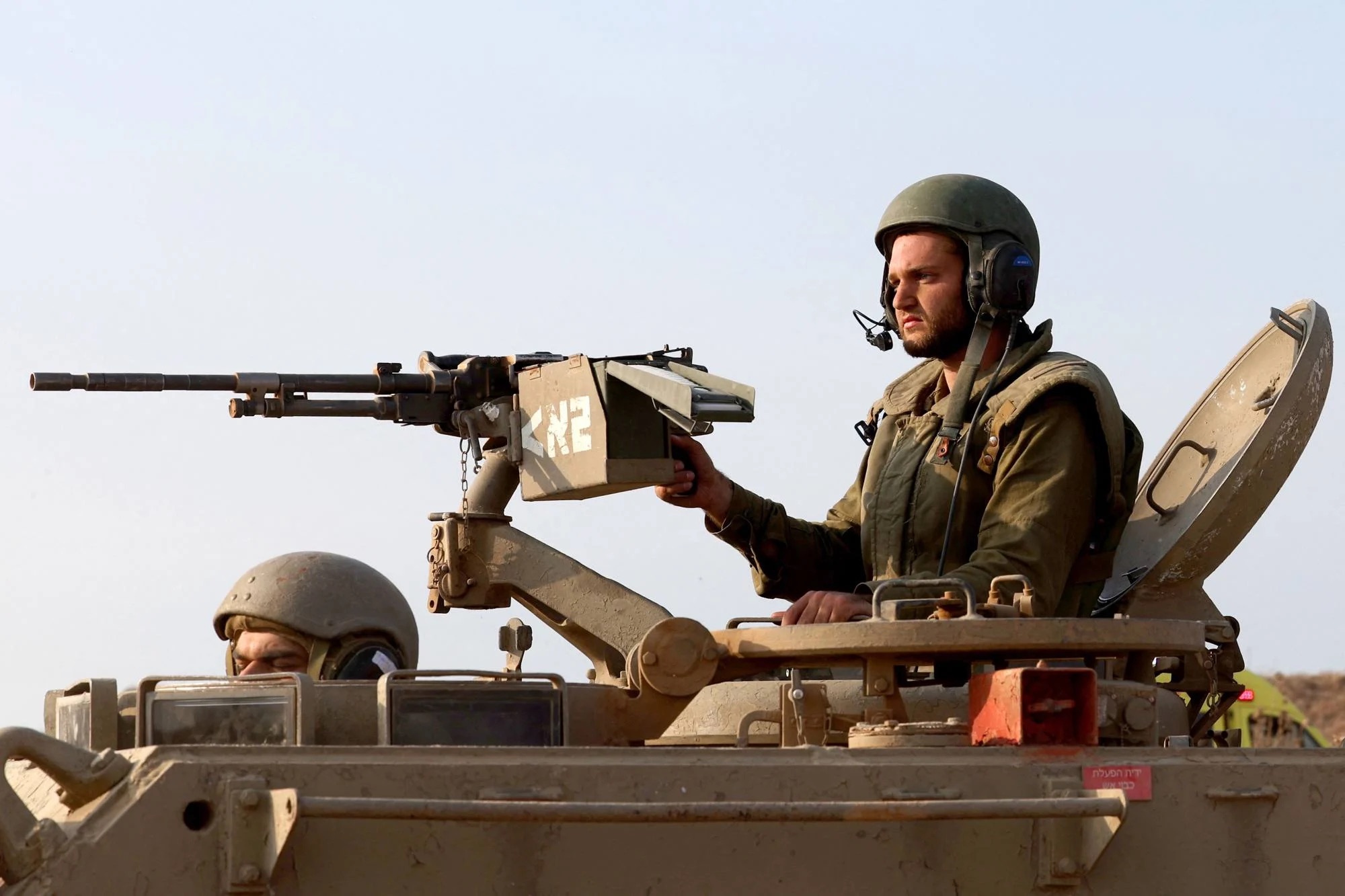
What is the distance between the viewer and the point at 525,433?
8414mm

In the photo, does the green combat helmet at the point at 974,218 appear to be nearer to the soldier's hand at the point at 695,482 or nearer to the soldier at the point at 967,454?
the soldier at the point at 967,454

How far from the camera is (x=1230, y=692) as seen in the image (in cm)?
863

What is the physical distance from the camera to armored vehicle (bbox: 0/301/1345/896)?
530 centimetres

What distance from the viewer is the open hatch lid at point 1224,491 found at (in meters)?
8.41

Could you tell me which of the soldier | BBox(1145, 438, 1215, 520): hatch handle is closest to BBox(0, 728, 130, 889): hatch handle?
the soldier

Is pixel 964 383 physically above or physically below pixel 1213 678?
above

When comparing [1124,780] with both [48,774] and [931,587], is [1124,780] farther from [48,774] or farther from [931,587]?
[48,774]

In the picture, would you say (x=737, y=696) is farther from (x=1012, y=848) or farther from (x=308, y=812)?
(x=308, y=812)

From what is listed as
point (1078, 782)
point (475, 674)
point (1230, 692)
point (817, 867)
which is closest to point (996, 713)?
point (1078, 782)

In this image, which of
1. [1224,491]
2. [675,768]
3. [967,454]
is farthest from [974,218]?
[675,768]

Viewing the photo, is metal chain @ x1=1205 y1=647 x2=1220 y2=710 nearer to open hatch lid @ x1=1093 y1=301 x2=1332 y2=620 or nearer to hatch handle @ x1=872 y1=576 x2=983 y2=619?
open hatch lid @ x1=1093 y1=301 x2=1332 y2=620

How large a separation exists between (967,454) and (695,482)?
1.05 metres

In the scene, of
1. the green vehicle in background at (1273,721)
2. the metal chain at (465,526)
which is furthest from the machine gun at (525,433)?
the green vehicle in background at (1273,721)

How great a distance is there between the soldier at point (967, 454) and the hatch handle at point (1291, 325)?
74cm
